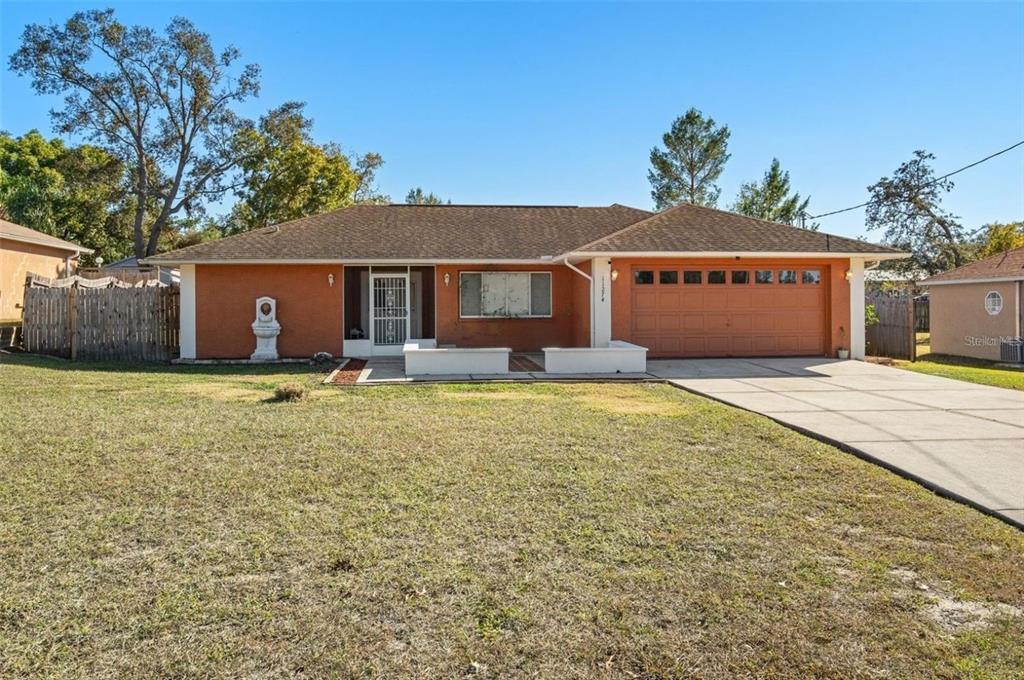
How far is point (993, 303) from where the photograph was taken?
1839 centimetres

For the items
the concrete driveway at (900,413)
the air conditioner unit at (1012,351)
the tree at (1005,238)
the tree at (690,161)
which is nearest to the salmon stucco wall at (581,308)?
the concrete driveway at (900,413)

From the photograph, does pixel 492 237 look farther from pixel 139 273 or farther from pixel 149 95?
pixel 149 95

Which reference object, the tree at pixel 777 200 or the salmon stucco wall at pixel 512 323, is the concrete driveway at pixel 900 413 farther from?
the tree at pixel 777 200

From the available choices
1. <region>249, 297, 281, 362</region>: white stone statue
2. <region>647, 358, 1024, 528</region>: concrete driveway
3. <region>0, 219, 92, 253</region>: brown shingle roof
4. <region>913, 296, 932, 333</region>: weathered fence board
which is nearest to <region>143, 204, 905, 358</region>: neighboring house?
<region>249, 297, 281, 362</region>: white stone statue

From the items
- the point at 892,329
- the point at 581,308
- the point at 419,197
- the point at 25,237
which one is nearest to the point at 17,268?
the point at 25,237

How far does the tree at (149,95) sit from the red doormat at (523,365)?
22937 mm

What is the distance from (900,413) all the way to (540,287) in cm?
955

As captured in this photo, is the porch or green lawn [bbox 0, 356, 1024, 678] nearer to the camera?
green lawn [bbox 0, 356, 1024, 678]

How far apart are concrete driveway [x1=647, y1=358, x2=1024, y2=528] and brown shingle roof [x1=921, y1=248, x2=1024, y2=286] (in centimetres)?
777

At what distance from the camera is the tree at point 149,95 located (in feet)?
95.6

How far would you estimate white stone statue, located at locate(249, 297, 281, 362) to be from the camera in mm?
14812

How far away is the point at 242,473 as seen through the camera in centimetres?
530

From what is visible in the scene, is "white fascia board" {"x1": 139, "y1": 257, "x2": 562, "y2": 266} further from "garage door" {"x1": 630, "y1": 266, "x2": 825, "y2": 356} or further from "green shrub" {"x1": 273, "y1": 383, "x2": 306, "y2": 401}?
"green shrub" {"x1": 273, "y1": 383, "x2": 306, "y2": 401}

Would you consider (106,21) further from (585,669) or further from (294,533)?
(585,669)
